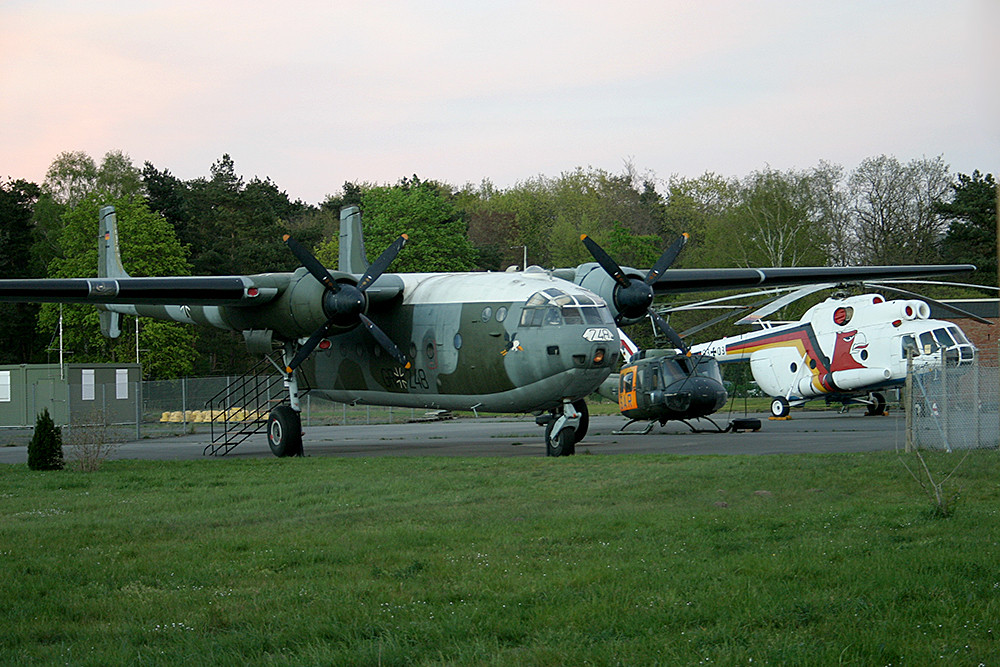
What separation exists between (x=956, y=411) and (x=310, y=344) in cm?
1343

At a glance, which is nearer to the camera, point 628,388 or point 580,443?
point 580,443

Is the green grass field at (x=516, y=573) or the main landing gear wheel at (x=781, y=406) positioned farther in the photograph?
the main landing gear wheel at (x=781, y=406)

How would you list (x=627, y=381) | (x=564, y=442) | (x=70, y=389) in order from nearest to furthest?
(x=564, y=442), (x=627, y=381), (x=70, y=389)

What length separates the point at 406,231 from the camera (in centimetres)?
6272

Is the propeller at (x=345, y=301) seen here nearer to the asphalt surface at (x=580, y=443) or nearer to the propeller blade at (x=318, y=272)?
the propeller blade at (x=318, y=272)

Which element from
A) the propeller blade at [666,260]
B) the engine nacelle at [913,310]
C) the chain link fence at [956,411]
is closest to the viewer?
the chain link fence at [956,411]

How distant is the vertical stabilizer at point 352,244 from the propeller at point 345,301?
3601 millimetres

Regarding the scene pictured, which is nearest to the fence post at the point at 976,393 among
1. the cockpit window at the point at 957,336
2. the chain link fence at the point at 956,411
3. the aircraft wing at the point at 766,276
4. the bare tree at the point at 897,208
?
the chain link fence at the point at 956,411

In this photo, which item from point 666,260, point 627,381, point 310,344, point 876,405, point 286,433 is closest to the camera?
point 310,344

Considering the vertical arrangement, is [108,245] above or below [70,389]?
above

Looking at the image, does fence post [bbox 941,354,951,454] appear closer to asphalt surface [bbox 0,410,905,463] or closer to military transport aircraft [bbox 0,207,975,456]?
asphalt surface [bbox 0,410,905,463]

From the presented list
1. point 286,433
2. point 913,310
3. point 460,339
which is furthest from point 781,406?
point 286,433

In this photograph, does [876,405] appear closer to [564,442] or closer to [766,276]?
[766,276]

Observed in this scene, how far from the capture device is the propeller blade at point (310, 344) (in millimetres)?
22094
